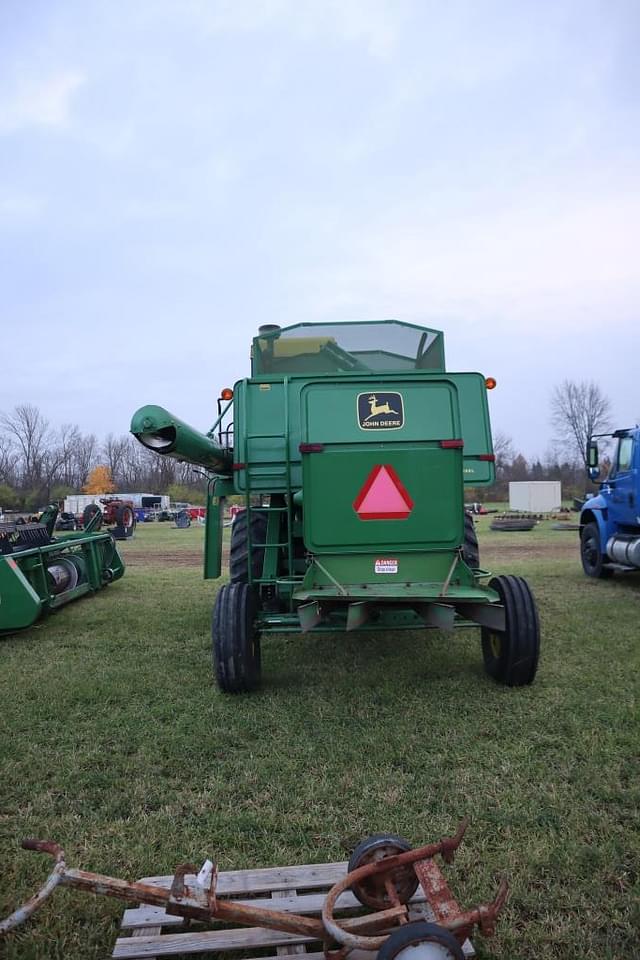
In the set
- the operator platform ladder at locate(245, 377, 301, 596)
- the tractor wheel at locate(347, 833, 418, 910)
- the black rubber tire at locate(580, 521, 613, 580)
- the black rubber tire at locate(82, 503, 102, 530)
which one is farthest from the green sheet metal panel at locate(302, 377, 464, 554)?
the black rubber tire at locate(580, 521, 613, 580)

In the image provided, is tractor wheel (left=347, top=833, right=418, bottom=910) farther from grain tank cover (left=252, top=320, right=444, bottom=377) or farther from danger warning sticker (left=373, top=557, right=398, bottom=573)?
grain tank cover (left=252, top=320, right=444, bottom=377)

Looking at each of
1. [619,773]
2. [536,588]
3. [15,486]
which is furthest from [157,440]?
[15,486]

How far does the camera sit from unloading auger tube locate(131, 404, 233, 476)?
12.7 ft

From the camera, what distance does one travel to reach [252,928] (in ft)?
6.73

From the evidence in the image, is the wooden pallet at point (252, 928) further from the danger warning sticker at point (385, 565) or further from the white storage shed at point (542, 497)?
the white storage shed at point (542, 497)

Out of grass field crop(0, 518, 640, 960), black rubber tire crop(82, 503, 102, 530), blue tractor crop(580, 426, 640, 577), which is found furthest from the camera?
black rubber tire crop(82, 503, 102, 530)

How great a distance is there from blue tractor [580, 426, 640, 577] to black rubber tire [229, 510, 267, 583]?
541cm

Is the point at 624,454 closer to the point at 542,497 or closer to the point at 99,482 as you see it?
the point at 542,497

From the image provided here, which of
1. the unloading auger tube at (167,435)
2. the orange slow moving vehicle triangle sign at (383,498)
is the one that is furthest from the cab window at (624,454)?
the unloading auger tube at (167,435)

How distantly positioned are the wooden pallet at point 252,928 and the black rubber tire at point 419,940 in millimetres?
302

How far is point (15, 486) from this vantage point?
217ft

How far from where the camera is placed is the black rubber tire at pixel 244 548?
513cm

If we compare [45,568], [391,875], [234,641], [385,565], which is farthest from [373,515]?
[45,568]

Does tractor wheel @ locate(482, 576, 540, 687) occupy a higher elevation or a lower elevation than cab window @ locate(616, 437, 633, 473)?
lower
